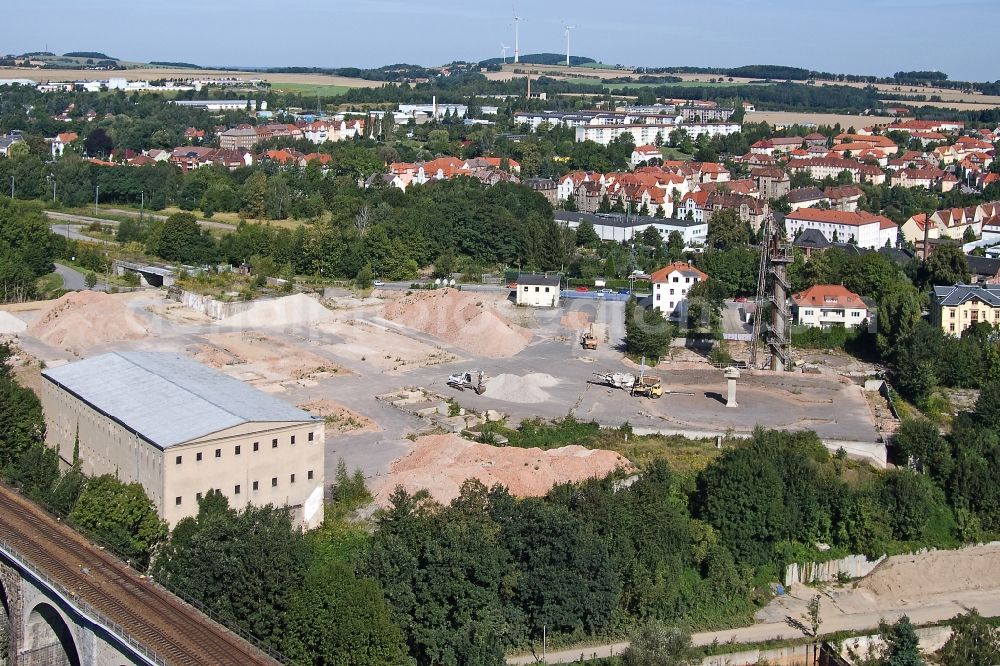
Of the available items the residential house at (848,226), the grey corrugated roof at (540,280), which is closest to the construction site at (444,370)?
the grey corrugated roof at (540,280)

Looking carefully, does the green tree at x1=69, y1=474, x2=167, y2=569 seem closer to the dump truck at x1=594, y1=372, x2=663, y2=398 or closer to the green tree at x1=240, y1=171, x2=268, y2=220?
the dump truck at x1=594, y1=372, x2=663, y2=398

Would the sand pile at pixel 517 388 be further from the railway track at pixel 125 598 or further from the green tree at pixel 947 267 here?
the green tree at pixel 947 267

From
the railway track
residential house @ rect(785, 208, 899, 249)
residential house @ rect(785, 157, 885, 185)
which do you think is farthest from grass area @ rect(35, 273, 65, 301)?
residential house @ rect(785, 157, 885, 185)

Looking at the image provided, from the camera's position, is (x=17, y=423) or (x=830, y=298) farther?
(x=830, y=298)

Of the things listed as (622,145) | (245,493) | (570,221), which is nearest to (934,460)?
(245,493)

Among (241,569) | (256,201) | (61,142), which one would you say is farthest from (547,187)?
(241,569)

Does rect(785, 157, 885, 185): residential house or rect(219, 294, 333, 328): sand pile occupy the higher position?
rect(785, 157, 885, 185): residential house

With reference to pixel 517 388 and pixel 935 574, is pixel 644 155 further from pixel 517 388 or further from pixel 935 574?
pixel 935 574
